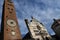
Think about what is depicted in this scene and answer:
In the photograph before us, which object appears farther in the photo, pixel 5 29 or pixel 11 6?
pixel 11 6

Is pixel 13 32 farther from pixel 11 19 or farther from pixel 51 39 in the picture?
pixel 51 39

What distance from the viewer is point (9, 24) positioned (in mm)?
38344

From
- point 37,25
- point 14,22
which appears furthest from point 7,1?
point 37,25

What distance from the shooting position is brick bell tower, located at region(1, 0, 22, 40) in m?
36.4

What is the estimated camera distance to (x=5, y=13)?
134 ft

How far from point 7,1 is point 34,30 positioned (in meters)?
16.2

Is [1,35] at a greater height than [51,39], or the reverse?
[51,39]

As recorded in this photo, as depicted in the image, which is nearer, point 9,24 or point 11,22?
point 9,24

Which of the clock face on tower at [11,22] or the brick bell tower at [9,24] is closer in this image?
the brick bell tower at [9,24]

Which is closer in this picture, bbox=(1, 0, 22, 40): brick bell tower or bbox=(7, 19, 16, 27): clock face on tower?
bbox=(1, 0, 22, 40): brick bell tower

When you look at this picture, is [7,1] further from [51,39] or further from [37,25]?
Answer: [51,39]

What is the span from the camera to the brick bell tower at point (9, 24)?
36438mm

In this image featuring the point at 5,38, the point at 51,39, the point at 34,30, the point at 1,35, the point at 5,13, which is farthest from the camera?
the point at 5,13

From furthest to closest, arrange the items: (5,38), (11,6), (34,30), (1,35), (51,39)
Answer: (11,6) < (1,35) < (5,38) < (34,30) < (51,39)
